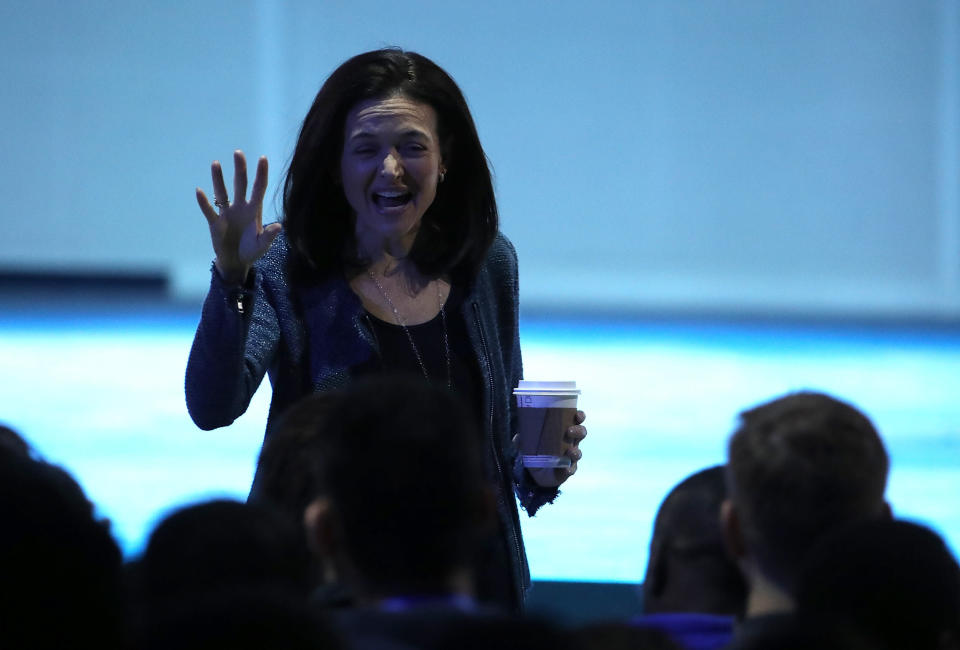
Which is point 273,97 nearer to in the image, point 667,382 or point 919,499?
point 667,382

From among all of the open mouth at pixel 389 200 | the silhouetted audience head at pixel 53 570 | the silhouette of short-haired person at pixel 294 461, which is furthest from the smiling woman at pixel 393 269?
the silhouetted audience head at pixel 53 570

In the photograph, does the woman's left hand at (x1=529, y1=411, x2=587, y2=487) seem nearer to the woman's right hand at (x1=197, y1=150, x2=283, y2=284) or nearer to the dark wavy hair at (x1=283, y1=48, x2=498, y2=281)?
the dark wavy hair at (x1=283, y1=48, x2=498, y2=281)

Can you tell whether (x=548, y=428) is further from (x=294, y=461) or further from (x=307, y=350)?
(x=294, y=461)

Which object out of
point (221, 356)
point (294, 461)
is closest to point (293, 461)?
point (294, 461)

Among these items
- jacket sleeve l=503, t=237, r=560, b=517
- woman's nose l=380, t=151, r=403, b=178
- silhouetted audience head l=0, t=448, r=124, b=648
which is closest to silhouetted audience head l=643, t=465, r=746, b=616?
jacket sleeve l=503, t=237, r=560, b=517

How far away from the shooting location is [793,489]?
1311 mm

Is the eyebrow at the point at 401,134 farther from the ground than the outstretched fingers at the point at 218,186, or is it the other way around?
the eyebrow at the point at 401,134

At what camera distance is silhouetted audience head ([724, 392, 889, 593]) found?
1308mm

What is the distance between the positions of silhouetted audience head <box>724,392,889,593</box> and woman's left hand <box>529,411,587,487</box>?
742 millimetres

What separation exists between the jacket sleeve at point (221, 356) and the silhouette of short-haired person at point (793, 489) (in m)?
0.86

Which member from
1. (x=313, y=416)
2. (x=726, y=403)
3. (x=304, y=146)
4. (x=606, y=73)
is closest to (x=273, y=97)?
(x=606, y=73)

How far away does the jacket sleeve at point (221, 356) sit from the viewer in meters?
1.95

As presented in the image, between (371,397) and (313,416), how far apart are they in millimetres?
437

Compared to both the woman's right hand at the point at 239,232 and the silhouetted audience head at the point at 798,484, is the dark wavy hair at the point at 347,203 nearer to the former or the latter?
the woman's right hand at the point at 239,232
